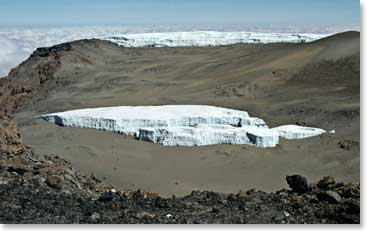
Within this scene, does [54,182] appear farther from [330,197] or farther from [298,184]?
[330,197]

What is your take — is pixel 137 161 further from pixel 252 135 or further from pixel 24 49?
pixel 24 49

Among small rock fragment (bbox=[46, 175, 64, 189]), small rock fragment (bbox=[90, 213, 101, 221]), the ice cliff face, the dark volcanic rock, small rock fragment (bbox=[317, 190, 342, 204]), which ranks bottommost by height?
the dark volcanic rock

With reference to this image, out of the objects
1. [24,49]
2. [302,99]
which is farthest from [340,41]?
[24,49]

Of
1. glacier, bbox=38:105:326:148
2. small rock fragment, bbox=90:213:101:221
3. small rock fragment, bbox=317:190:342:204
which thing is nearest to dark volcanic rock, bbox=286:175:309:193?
small rock fragment, bbox=317:190:342:204

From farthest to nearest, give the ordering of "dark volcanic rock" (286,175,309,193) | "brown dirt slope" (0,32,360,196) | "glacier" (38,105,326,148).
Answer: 1. "glacier" (38,105,326,148)
2. "brown dirt slope" (0,32,360,196)
3. "dark volcanic rock" (286,175,309,193)

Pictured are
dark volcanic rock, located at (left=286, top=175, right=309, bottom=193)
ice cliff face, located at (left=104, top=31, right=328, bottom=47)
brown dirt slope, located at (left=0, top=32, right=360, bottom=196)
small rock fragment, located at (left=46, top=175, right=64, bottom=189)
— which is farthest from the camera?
ice cliff face, located at (left=104, top=31, right=328, bottom=47)

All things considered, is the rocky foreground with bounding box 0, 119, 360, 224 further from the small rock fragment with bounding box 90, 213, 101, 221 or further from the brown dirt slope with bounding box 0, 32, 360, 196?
the brown dirt slope with bounding box 0, 32, 360, 196

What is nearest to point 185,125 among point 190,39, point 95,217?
point 95,217

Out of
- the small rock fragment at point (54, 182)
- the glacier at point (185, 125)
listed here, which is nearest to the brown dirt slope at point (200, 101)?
the glacier at point (185, 125)
